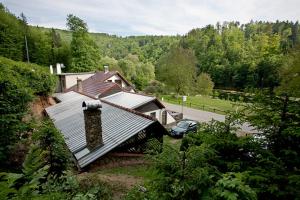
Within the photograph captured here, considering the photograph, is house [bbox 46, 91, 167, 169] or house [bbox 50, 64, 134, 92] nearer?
house [bbox 46, 91, 167, 169]

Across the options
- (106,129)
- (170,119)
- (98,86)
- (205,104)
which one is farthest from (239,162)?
(205,104)

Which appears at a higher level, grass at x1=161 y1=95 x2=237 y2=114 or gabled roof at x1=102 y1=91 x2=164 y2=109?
gabled roof at x1=102 y1=91 x2=164 y2=109

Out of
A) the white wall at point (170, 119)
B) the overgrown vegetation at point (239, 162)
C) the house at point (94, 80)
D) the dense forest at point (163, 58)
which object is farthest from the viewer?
the dense forest at point (163, 58)

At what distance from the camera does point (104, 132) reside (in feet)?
35.9

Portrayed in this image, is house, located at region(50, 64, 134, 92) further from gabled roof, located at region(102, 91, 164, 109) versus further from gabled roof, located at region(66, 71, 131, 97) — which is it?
gabled roof, located at region(102, 91, 164, 109)

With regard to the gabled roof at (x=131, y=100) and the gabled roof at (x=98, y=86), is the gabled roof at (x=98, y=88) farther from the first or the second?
the gabled roof at (x=131, y=100)

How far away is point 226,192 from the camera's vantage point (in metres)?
3.50

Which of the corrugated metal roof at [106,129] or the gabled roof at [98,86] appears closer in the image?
the corrugated metal roof at [106,129]

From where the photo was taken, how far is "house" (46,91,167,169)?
9461 millimetres

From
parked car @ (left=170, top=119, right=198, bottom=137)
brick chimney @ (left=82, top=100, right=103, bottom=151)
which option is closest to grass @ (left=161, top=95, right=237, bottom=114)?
parked car @ (left=170, top=119, right=198, bottom=137)

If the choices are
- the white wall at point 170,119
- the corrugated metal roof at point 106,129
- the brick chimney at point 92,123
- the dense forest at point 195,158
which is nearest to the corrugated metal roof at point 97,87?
the white wall at point 170,119

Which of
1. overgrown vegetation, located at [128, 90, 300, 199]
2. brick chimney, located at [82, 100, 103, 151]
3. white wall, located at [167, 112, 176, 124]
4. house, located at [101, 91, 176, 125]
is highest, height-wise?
overgrown vegetation, located at [128, 90, 300, 199]

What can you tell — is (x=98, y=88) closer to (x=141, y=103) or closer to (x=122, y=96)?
(x=122, y=96)

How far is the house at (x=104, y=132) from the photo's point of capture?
9.46m
